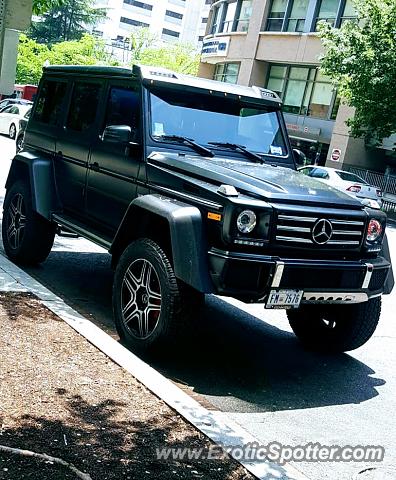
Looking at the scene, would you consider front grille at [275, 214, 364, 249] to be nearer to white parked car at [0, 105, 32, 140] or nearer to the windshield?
the windshield

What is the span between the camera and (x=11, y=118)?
1197 inches

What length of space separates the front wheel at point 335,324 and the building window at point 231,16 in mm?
38215

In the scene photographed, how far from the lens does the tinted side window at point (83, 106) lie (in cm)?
730

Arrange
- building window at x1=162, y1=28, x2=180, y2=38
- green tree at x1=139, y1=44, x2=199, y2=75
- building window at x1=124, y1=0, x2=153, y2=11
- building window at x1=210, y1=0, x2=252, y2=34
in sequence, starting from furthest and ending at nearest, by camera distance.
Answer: building window at x1=162, y1=28, x2=180, y2=38, building window at x1=124, y1=0, x2=153, y2=11, green tree at x1=139, y1=44, x2=199, y2=75, building window at x1=210, y1=0, x2=252, y2=34

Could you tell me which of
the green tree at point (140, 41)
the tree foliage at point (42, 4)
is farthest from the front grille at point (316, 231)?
the green tree at point (140, 41)

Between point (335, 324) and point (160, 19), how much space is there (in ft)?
393

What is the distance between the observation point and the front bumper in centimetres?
511

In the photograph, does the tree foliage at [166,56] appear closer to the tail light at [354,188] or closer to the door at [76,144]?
the tail light at [354,188]

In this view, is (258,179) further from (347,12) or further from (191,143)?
(347,12)

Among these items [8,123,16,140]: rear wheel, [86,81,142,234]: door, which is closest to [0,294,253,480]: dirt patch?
[86,81,142,234]: door

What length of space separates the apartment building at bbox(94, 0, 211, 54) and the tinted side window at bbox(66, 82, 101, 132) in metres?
111

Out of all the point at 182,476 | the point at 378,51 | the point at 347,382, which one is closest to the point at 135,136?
the point at 347,382

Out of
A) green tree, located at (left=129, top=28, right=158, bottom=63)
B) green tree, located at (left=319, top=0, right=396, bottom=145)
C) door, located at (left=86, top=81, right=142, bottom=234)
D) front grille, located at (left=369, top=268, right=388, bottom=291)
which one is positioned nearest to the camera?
front grille, located at (left=369, top=268, right=388, bottom=291)

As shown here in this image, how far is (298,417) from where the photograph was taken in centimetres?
500
